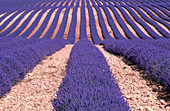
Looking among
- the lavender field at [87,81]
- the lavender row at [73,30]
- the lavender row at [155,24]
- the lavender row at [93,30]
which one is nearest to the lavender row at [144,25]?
the lavender row at [155,24]

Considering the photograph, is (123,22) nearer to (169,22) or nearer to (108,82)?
(169,22)

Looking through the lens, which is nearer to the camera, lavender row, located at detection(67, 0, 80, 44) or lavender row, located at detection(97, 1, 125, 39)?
lavender row, located at detection(67, 0, 80, 44)

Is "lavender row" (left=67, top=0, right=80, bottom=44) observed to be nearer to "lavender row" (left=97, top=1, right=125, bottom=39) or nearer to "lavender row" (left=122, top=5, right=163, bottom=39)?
"lavender row" (left=97, top=1, right=125, bottom=39)

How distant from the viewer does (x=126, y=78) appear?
4.48 m

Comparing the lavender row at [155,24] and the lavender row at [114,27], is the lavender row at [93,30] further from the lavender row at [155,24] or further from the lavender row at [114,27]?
the lavender row at [155,24]

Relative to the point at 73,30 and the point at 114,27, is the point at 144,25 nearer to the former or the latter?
the point at 114,27

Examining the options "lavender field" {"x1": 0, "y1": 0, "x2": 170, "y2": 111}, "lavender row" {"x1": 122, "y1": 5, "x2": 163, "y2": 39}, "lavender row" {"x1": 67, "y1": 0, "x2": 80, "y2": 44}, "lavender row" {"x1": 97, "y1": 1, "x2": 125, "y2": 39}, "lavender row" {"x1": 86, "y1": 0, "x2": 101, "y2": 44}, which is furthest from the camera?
"lavender row" {"x1": 97, "y1": 1, "x2": 125, "y2": 39}

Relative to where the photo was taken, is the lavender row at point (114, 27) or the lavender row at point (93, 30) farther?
the lavender row at point (114, 27)

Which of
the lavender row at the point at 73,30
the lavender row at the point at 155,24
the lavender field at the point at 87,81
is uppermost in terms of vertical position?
the lavender field at the point at 87,81

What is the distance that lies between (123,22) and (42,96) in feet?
68.8

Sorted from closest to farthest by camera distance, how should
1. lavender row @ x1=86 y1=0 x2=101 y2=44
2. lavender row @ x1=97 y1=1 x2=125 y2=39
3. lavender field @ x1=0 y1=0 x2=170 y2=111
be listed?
1. lavender field @ x1=0 y1=0 x2=170 y2=111
2. lavender row @ x1=86 y1=0 x2=101 y2=44
3. lavender row @ x1=97 y1=1 x2=125 y2=39

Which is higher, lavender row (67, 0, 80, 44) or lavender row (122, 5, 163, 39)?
lavender row (67, 0, 80, 44)

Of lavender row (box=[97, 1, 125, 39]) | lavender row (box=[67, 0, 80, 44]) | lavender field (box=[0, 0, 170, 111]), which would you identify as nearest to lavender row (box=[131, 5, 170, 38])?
lavender row (box=[97, 1, 125, 39])

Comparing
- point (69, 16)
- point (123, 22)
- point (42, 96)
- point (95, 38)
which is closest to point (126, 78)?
point (42, 96)
